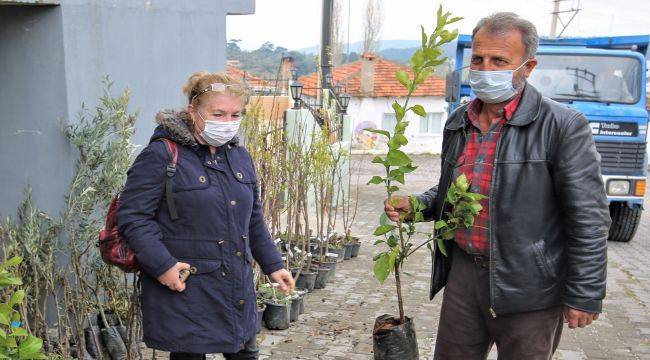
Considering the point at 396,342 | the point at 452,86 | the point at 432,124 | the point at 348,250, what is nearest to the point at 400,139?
the point at 396,342

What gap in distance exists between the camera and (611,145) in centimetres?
941

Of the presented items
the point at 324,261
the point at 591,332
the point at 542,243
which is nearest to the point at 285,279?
the point at 542,243

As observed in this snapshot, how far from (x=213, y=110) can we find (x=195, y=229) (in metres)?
0.52

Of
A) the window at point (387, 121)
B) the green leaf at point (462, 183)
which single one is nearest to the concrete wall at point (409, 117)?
the window at point (387, 121)

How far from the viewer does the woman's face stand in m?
2.91

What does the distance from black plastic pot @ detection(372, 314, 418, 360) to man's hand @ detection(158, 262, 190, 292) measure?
0.95m

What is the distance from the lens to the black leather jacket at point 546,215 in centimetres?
255

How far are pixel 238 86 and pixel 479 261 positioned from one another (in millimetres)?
1301

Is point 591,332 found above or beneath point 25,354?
beneath

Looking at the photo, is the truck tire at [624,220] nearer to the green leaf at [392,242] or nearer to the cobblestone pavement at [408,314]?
the cobblestone pavement at [408,314]

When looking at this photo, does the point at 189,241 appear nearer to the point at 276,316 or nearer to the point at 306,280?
the point at 276,316

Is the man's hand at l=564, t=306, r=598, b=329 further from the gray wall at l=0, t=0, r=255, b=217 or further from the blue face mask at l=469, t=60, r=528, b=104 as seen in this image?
the gray wall at l=0, t=0, r=255, b=217

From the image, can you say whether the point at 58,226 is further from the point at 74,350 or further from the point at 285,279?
the point at 285,279

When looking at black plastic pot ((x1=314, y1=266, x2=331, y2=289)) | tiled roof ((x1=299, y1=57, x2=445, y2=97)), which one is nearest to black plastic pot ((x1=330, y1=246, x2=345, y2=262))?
black plastic pot ((x1=314, y1=266, x2=331, y2=289))
